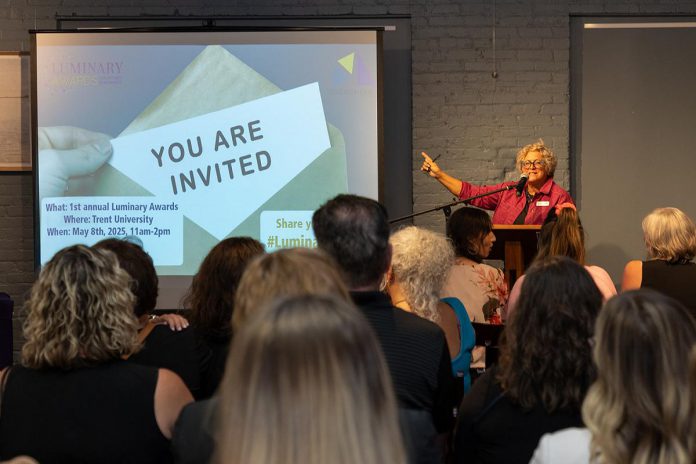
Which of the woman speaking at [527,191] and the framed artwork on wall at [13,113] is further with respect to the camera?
the framed artwork on wall at [13,113]

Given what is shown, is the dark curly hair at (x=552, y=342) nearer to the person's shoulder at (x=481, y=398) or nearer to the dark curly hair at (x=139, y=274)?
the person's shoulder at (x=481, y=398)

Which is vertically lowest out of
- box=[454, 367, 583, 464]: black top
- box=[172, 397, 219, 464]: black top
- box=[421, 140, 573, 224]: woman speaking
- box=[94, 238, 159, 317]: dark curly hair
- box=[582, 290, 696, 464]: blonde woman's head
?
box=[454, 367, 583, 464]: black top

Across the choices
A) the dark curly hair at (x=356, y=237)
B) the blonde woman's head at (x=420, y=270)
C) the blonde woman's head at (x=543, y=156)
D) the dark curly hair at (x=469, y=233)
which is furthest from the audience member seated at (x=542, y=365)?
the blonde woman's head at (x=543, y=156)

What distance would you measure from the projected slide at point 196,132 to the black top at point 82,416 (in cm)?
402

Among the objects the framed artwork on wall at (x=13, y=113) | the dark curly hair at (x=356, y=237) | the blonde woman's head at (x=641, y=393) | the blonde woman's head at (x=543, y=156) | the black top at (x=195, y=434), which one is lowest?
the black top at (x=195, y=434)

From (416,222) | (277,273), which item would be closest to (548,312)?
(277,273)

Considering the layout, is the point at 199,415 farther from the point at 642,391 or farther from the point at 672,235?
the point at 672,235

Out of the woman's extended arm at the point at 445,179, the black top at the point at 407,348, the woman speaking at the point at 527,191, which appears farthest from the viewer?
the woman's extended arm at the point at 445,179

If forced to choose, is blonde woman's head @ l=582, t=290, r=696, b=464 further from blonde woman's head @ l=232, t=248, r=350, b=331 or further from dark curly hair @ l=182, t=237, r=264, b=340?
dark curly hair @ l=182, t=237, r=264, b=340

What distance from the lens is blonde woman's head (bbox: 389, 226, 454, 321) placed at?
3.24m

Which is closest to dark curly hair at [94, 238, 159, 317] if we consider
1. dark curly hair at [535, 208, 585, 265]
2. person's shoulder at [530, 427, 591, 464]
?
person's shoulder at [530, 427, 591, 464]

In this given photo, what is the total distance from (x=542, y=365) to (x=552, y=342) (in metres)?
0.06

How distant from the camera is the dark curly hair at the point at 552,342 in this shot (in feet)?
6.66

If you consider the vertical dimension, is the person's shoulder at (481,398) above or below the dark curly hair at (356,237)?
below
